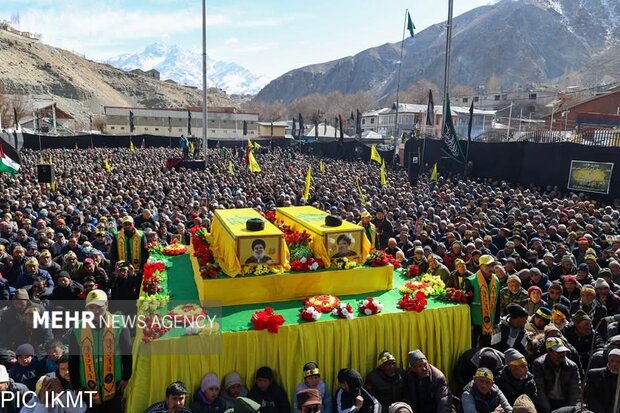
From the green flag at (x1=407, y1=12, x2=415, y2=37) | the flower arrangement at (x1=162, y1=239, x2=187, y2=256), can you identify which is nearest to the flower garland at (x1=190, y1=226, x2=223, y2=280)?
the flower arrangement at (x1=162, y1=239, x2=187, y2=256)

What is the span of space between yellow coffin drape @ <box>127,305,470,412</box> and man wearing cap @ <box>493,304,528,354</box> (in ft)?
1.70

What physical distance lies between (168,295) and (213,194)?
9911 mm

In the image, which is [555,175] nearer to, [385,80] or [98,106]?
[98,106]

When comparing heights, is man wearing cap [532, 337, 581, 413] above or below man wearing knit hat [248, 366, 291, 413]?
above

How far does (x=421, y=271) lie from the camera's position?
788 centimetres

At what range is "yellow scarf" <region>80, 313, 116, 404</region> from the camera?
A: 496 centimetres

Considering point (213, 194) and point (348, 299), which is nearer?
point (348, 299)

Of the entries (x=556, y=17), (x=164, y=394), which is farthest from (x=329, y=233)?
(x=556, y=17)

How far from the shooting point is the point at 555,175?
1930cm

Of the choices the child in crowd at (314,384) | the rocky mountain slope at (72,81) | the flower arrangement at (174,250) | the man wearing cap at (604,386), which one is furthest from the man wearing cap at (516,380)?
the rocky mountain slope at (72,81)

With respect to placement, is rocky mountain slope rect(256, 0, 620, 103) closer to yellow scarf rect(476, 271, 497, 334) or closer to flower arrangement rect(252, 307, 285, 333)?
yellow scarf rect(476, 271, 497, 334)

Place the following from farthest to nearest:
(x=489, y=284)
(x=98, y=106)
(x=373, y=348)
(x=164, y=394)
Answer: (x=98, y=106) < (x=489, y=284) < (x=373, y=348) < (x=164, y=394)

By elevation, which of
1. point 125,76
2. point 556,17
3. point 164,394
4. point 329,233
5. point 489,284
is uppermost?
point 556,17

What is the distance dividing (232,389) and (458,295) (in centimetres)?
334
